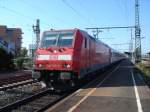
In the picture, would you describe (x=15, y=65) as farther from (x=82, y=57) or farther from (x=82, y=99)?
(x=82, y=99)

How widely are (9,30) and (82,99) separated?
336 ft

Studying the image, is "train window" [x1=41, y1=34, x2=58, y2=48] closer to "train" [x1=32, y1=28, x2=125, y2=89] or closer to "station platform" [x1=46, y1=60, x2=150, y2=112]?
"train" [x1=32, y1=28, x2=125, y2=89]

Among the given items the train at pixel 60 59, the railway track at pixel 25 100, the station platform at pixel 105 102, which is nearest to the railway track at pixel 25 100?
the railway track at pixel 25 100

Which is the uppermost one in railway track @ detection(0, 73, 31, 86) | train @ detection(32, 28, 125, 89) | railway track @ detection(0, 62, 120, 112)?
train @ detection(32, 28, 125, 89)

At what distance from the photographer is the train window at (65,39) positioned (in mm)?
18352

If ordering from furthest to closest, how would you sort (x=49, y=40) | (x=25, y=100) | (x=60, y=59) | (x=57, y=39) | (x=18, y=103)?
(x=49, y=40)
(x=57, y=39)
(x=60, y=59)
(x=25, y=100)
(x=18, y=103)

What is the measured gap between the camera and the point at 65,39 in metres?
18.5

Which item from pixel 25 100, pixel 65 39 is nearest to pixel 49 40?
pixel 65 39

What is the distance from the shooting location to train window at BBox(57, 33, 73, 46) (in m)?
18.4

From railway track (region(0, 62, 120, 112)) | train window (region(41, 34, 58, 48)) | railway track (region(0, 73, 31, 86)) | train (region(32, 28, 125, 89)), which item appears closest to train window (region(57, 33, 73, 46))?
train (region(32, 28, 125, 89))

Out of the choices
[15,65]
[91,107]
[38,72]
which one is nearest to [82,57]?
[38,72]

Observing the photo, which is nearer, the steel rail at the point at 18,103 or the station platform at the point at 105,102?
the steel rail at the point at 18,103

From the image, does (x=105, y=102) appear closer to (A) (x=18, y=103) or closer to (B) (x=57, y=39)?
(A) (x=18, y=103)

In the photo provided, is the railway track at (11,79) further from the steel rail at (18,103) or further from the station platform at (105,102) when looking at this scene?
the station platform at (105,102)
